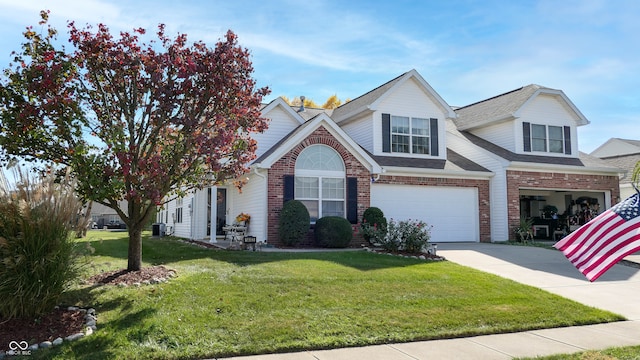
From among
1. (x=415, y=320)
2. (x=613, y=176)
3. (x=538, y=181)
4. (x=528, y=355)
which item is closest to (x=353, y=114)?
(x=538, y=181)

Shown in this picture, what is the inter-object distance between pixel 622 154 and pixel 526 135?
15264 mm

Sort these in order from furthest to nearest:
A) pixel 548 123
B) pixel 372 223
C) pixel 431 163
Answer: pixel 548 123 < pixel 431 163 < pixel 372 223

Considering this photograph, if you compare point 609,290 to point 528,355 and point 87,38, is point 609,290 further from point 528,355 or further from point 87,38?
point 87,38

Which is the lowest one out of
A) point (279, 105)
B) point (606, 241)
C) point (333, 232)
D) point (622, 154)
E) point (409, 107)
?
point (333, 232)

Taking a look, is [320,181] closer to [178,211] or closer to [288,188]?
[288,188]

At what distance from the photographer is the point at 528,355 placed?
615 centimetres

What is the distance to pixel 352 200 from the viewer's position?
55.6 ft

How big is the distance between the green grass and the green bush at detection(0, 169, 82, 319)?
70cm

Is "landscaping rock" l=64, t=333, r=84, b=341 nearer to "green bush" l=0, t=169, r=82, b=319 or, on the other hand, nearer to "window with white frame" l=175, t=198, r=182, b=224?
"green bush" l=0, t=169, r=82, b=319

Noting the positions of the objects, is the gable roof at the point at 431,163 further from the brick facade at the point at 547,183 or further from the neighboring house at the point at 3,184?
the neighboring house at the point at 3,184

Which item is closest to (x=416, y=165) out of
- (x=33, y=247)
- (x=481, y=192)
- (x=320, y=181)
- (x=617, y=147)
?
(x=481, y=192)

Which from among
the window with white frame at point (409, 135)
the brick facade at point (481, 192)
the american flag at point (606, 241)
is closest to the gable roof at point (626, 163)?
the brick facade at point (481, 192)

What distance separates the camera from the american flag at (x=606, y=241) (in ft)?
18.4

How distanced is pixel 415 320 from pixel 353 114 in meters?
14.1
